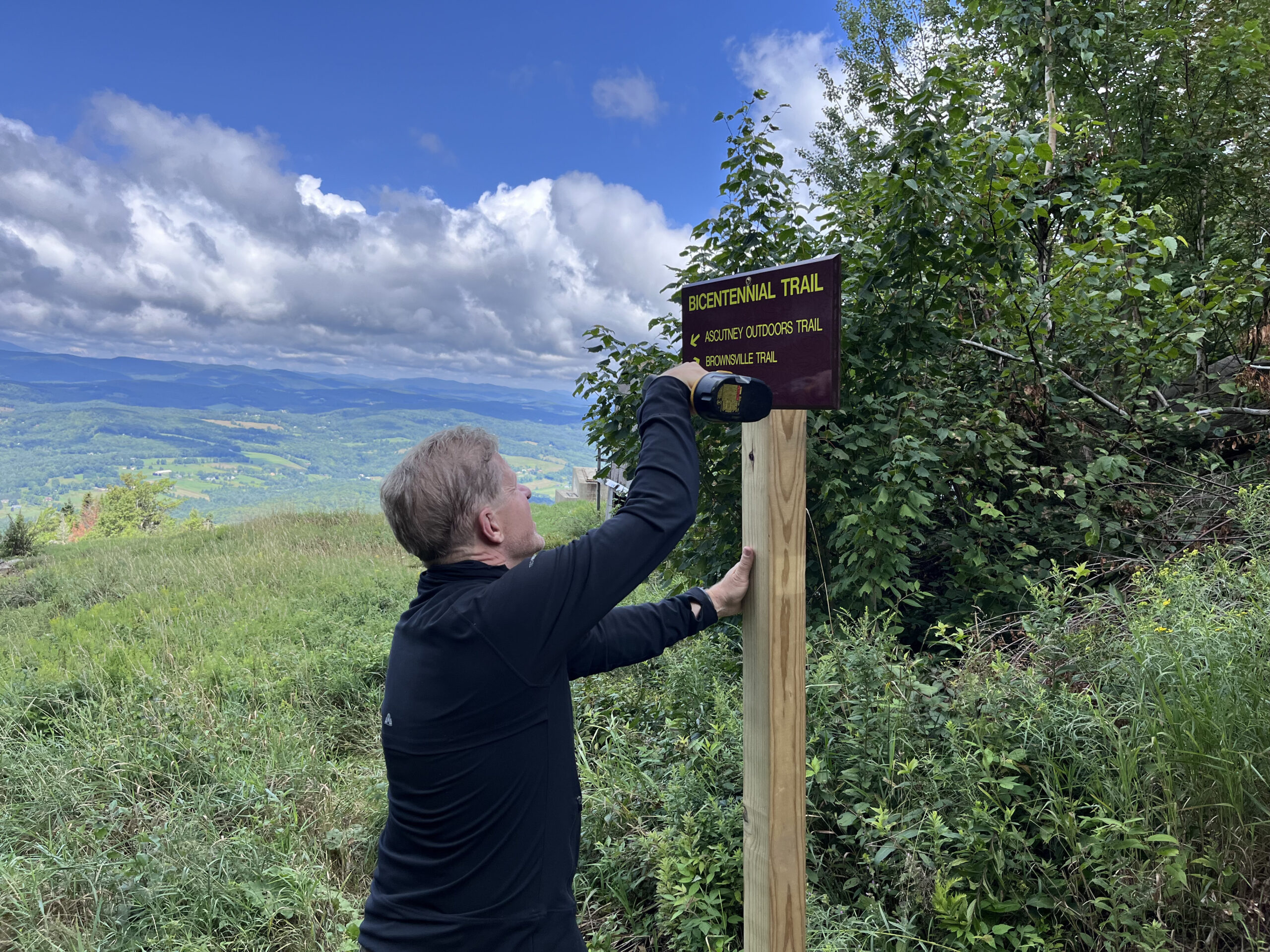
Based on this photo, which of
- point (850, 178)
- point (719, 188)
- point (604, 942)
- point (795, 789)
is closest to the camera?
point (795, 789)

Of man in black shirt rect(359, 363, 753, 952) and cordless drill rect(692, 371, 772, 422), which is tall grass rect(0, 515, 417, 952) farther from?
cordless drill rect(692, 371, 772, 422)

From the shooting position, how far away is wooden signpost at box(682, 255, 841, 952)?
1.98 m

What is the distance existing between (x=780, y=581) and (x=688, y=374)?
0.67 meters

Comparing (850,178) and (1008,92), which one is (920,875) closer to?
(1008,92)

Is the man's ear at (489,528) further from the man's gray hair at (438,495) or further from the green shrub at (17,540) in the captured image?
the green shrub at (17,540)

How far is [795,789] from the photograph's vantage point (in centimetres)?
204

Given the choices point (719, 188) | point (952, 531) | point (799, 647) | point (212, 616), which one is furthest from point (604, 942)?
point (212, 616)

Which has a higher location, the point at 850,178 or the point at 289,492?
the point at 850,178

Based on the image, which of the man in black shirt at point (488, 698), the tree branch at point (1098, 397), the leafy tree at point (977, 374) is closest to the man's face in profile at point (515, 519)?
the man in black shirt at point (488, 698)

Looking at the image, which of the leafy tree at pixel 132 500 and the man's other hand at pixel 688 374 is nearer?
the man's other hand at pixel 688 374

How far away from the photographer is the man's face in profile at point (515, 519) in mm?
1739

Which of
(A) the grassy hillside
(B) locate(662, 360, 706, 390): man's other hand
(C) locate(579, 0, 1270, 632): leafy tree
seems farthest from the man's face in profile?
(C) locate(579, 0, 1270, 632): leafy tree

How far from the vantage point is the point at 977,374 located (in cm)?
491

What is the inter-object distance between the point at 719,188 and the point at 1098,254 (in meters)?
2.32
